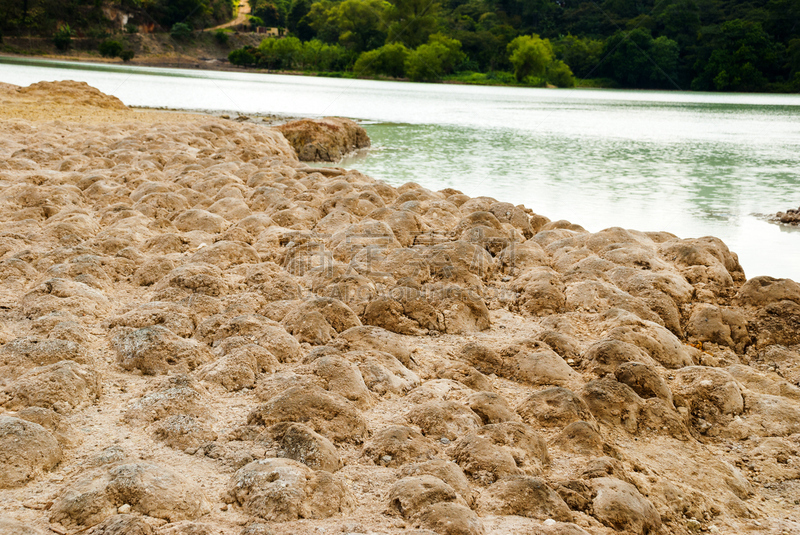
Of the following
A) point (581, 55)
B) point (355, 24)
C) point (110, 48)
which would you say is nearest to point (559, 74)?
point (581, 55)

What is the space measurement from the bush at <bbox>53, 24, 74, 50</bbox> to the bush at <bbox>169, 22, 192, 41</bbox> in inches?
451

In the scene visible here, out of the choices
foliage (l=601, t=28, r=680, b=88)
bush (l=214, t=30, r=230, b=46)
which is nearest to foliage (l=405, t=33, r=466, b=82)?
foliage (l=601, t=28, r=680, b=88)

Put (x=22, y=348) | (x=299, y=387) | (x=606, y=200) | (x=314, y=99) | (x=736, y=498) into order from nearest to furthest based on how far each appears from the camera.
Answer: (x=736, y=498), (x=299, y=387), (x=22, y=348), (x=606, y=200), (x=314, y=99)

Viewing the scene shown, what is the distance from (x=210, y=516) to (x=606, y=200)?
9.90 m

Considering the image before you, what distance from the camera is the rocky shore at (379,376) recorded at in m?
2.16

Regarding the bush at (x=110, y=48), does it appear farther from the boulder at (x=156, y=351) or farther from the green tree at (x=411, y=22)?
the boulder at (x=156, y=351)

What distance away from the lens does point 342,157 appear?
14.4 meters

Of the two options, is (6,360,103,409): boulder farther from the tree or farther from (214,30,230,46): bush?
(214,30,230,46): bush

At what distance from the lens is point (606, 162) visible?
51.6 feet

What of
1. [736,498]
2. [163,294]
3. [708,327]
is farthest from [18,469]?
[708,327]

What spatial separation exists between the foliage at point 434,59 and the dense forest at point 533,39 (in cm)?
13

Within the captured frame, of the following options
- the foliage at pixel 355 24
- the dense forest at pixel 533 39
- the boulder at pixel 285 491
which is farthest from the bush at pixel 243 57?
the boulder at pixel 285 491

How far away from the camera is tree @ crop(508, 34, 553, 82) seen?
60.4 meters

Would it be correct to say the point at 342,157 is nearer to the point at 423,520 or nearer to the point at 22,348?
the point at 22,348
